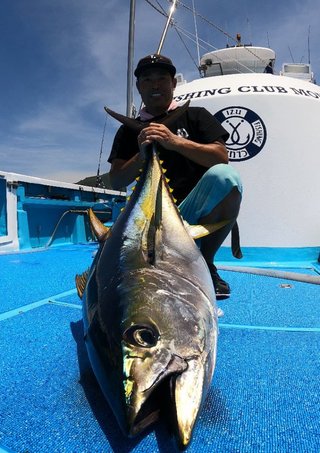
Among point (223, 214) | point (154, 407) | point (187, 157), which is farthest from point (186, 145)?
point (154, 407)

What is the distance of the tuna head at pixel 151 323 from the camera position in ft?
2.29

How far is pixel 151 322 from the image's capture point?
811mm

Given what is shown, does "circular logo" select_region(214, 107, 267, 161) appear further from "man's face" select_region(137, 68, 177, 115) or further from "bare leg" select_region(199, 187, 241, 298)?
"bare leg" select_region(199, 187, 241, 298)

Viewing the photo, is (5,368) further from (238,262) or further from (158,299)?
(238,262)

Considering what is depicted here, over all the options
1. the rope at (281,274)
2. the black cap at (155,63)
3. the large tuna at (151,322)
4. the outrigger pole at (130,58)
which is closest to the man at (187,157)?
the black cap at (155,63)

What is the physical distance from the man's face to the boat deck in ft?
4.19

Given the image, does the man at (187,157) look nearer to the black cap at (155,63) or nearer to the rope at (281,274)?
the black cap at (155,63)

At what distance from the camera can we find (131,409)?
2.23ft

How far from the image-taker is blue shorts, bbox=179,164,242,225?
1835mm

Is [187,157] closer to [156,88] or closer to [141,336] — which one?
[156,88]

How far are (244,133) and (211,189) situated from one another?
209 cm

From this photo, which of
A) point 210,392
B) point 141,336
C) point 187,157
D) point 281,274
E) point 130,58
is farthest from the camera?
point 130,58

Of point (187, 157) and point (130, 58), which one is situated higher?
point (130, 58)

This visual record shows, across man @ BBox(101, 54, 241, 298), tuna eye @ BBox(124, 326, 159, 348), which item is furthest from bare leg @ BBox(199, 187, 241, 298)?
tuna eye @ BBox(124, 326, 159, 348)
